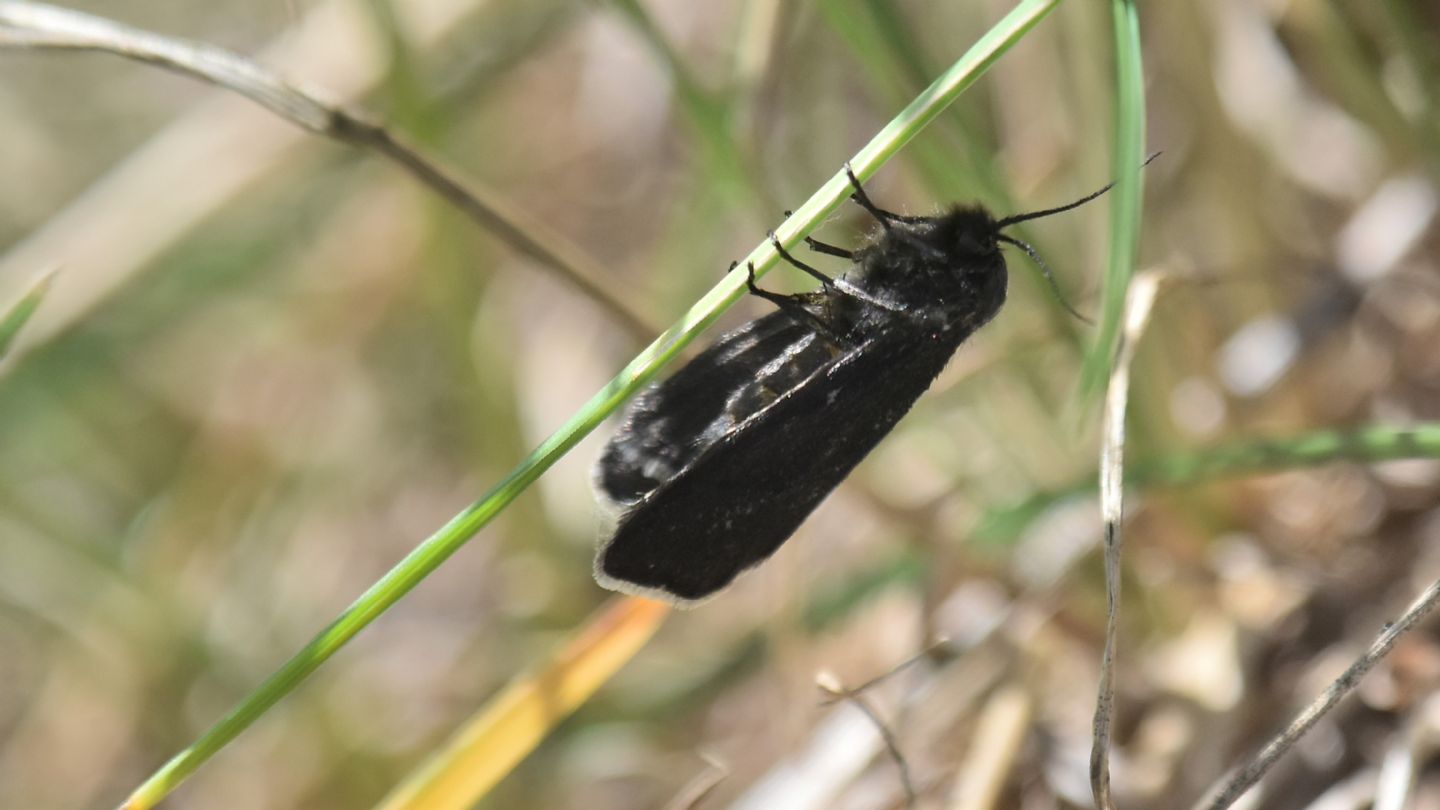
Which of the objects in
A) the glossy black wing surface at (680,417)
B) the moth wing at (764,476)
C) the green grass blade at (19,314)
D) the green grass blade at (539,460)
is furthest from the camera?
the glossy black wing surface at (680,417)

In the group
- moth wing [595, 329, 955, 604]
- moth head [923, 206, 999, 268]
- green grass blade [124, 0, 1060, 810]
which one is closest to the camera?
green grass blade [124, 0, 1060, 810]

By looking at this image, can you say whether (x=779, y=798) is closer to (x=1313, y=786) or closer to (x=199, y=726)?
(x=1313, y=786)

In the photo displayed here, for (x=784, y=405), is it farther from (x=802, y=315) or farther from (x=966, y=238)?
(x=966, y=238)

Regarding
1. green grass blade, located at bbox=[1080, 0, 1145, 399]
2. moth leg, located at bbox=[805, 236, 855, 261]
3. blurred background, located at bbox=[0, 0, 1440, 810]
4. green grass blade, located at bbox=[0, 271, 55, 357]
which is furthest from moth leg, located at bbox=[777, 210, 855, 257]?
green grass blade, located at bbox=[0, 271, 55, 357]

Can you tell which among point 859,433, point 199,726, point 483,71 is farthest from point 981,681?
point 483,71

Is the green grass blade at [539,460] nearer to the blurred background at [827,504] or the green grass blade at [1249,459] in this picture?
the blurred background at [827,504]

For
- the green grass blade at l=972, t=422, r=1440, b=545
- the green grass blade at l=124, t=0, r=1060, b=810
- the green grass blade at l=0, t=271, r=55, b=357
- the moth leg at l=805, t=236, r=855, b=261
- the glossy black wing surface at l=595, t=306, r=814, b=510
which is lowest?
the green grass blade at l=972, t=422, r=1440, b=545

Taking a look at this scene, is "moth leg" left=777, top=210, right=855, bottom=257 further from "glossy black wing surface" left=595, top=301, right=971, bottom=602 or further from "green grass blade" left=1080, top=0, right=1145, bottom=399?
"green grass blade" left=1080, top=0, right=1145, bottom=399

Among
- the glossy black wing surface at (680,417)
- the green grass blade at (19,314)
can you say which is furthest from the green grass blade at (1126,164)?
the green grass blade at (19,314)
